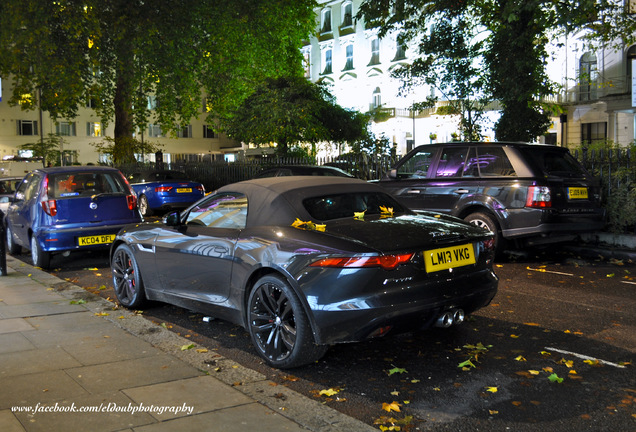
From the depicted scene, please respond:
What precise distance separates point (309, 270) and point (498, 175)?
578cm

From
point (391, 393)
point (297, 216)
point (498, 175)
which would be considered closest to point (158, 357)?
point (297, 216)

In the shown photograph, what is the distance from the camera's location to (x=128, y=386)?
4426mm

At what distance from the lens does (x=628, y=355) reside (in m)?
5.03

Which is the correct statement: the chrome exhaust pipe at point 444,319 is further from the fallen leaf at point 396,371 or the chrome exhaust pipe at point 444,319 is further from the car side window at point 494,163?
the car side window at point 494,163

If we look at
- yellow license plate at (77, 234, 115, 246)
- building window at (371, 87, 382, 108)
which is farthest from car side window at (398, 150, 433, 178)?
building window at (371, 87, 382, 108)

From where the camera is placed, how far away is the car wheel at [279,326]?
4.73 metres

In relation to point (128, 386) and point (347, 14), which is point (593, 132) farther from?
point (128, 386)

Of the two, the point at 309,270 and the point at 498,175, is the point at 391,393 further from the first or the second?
the point at 498,175

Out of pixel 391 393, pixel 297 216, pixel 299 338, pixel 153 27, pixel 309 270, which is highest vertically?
pixel 153 27

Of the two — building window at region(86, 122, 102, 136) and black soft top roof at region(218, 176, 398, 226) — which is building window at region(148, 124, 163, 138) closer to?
building window at region(86, 122, 102, 136)

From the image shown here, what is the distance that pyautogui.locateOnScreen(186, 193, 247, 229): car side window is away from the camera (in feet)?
18.6

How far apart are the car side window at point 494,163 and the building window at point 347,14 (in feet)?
162

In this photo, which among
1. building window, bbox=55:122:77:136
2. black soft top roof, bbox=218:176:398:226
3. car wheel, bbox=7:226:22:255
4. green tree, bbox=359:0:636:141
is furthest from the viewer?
building window, bbox=55:122:77:136

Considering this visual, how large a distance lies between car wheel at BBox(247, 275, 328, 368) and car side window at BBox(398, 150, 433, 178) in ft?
20.4
